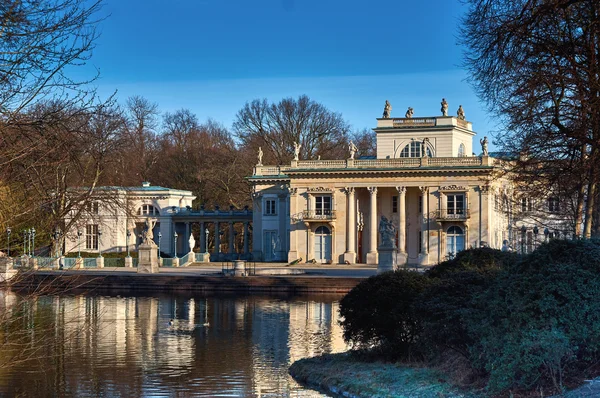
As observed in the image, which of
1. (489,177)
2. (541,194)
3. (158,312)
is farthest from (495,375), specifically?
(489,177)

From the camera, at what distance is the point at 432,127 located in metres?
62.2

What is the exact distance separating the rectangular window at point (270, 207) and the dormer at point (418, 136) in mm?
8094

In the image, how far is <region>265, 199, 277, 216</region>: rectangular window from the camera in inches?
2581

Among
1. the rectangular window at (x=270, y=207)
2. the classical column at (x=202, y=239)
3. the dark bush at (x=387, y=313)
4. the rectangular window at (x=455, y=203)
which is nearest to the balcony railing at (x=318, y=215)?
the rectangular window at (x=270, y=207)

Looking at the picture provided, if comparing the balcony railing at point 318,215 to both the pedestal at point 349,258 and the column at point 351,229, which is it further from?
the pedestal at point 349,258

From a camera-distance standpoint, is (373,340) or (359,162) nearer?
(373,340)

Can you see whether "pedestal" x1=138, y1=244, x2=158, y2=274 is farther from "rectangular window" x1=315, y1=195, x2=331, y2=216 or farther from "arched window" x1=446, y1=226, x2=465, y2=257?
"arched window" x1=446, y1=226, x2=465, y2=257

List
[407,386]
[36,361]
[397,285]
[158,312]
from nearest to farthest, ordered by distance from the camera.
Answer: [407,386], [397,285], [36,361], [158,312]

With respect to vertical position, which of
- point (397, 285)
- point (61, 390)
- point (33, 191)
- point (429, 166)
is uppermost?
point (429, 166)

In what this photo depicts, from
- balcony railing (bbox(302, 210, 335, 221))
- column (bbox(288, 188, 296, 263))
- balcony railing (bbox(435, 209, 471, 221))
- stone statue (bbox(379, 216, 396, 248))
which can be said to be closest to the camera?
stone statue (bbox(379, 216, 396, 248))

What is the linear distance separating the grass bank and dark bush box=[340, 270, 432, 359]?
43 cm

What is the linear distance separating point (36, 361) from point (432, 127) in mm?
45057

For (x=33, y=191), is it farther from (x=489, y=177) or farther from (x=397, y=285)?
(x=489, y=177)

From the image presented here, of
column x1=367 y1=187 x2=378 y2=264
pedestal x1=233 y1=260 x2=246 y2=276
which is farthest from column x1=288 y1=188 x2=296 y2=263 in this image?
pedestal x1=233 y1=260 x2=246 y2=276
